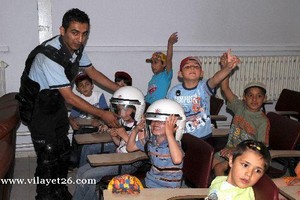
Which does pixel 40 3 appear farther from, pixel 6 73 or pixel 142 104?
pixel 142 104

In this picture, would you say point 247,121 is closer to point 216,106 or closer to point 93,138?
point 216,106

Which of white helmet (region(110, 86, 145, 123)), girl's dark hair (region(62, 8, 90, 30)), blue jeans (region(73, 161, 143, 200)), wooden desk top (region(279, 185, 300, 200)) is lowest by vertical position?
blue jeans (region(73, 161, 143, 200))

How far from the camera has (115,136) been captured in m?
3.40

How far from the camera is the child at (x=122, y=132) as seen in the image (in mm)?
3160

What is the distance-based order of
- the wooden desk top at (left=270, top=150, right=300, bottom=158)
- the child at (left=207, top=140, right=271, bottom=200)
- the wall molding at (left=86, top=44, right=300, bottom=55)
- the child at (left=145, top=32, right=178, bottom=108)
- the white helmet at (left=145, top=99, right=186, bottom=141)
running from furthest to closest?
the wall molding at (left=86, top=44, right=300, bottom=55)
the child at (left=145, top=32, right=178, bottom=108)
the wooden desk top at (left=270, top=150, right=300, bottom=158)
the white helmet at (left=145, top=99, right=186, bottom=141)
the child at (left=207, top=140, right=271, bottom=200)

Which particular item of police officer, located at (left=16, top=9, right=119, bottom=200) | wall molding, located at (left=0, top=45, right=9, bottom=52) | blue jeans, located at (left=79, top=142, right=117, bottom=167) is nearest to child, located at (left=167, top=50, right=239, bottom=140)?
police officer, located at (left=16, top=9, right=119, bottom=200)

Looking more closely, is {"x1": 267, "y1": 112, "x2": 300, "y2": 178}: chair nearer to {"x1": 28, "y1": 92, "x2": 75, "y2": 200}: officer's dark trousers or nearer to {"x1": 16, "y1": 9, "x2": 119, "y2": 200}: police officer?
{"x1": 16, "y1": 9, "x2": 119, "y2": 200}: police officer

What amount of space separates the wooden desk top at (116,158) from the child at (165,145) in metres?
0.19

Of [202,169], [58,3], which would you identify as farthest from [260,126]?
[58,3]

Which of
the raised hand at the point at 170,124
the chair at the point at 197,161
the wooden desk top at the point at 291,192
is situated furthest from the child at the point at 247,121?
the wooden desk top at the point at 291,192

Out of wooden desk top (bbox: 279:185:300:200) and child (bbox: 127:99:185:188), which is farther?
child (bbox: 127:99:185:188)

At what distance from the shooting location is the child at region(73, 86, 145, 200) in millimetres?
3160

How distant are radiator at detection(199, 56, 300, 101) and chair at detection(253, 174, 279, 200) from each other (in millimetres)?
3555

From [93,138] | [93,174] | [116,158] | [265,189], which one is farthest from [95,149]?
[265,189]
